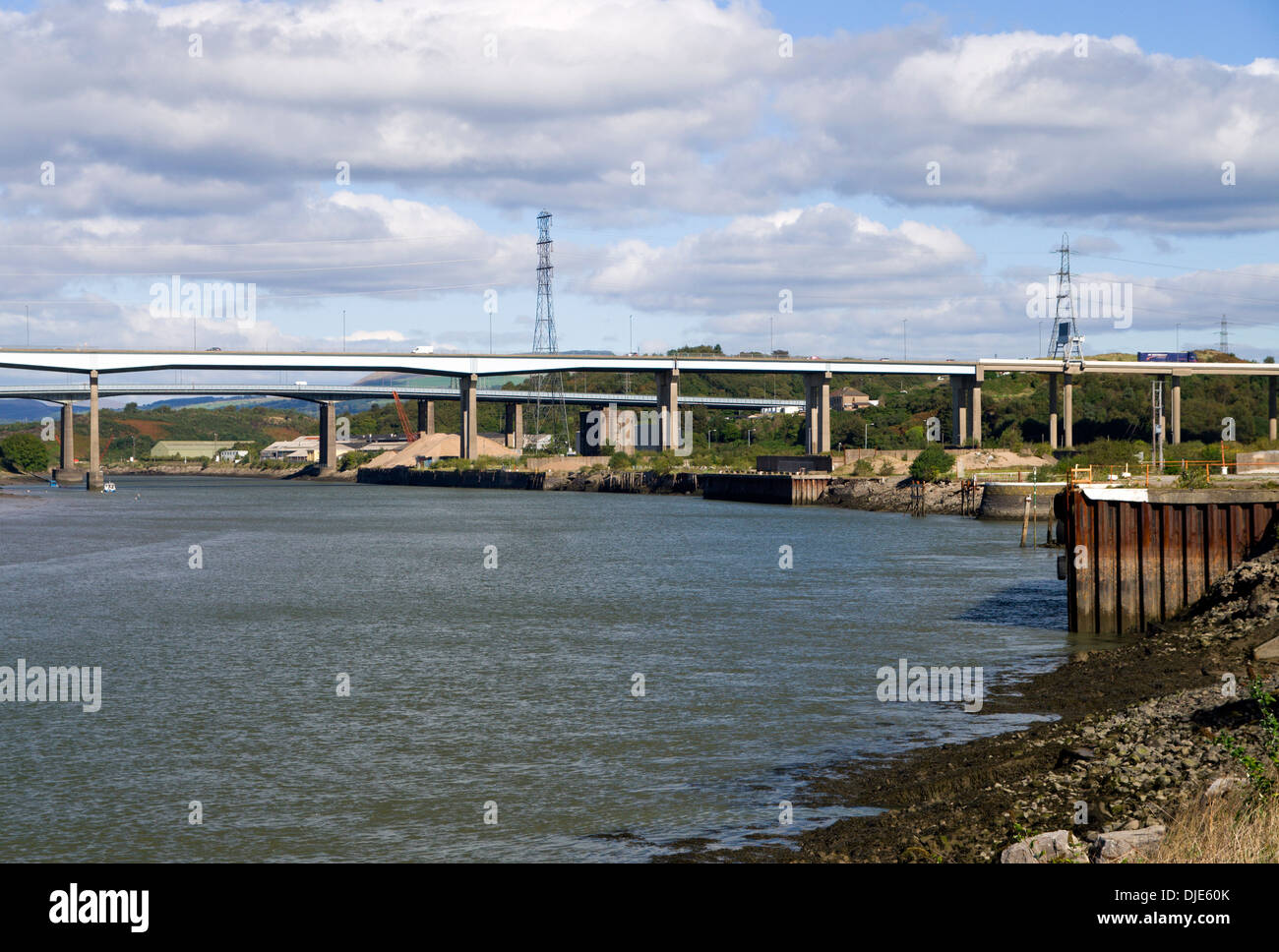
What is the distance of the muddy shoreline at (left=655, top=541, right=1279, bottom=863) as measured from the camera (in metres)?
15.3

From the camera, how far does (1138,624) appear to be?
110 ft

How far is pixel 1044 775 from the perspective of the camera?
17609 millimetres

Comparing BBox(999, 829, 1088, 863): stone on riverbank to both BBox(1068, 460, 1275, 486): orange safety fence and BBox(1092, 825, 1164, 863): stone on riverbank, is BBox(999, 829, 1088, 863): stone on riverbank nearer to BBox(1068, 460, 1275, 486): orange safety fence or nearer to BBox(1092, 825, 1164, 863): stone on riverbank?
BBox(1092, 825, 1164, 863): stone on riverbank

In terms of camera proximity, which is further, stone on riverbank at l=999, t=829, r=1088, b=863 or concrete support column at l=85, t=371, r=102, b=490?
concrete support column at l=85, t=371, r=102, b=490

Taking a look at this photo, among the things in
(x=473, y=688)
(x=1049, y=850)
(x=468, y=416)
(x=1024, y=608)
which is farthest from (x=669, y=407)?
(x=1049, y=850)

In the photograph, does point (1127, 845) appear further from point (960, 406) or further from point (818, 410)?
point (960, 406)

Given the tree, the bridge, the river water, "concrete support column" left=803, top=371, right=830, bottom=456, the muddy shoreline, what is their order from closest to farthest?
the muddy shoreline
the river water
the tree
the bridge
"concrete support column" left=803, top=371, right=830, bottom=456

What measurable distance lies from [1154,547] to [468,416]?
15686cm

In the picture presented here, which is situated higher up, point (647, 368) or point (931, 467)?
point (647, 368)

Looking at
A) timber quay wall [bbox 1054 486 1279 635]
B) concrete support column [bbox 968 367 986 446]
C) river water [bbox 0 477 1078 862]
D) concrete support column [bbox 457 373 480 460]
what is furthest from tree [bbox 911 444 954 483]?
timber quay wall [bbox 1054 486 1279 635]

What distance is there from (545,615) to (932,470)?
277 ft

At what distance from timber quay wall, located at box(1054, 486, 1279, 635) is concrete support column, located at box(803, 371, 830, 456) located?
147534mm

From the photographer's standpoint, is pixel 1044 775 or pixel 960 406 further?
pixel 960 406

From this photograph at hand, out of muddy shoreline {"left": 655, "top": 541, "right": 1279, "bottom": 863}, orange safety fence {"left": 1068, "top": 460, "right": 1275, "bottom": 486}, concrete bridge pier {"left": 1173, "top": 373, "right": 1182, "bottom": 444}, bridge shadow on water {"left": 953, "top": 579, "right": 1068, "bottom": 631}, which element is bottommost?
bridge shadow on water {"left": 953, "top": 579, "right": 1068, "bottom": 631}
